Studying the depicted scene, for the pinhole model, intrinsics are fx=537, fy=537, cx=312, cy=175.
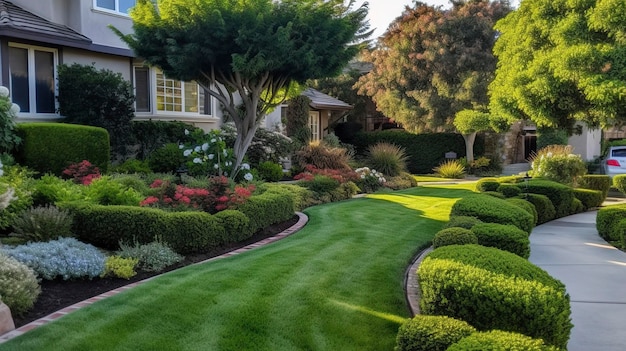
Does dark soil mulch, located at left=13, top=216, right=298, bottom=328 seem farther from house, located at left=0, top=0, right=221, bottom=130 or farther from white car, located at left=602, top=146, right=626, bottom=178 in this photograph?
white car, located at left=602, top=146, right=626, bottom=178

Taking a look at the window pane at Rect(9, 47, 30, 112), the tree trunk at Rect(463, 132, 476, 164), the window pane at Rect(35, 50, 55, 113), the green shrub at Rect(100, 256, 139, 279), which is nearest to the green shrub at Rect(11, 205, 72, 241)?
Result: the green shrub at Rect(100, 256, 139, 279)

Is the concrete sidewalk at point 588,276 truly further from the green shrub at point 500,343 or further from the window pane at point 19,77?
the window pane at point 19,77

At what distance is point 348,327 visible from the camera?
527cm

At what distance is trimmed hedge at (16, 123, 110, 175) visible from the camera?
11.7 metres

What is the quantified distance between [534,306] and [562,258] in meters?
5.05

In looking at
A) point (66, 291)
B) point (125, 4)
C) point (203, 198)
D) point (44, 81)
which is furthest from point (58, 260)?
point (125, 4)

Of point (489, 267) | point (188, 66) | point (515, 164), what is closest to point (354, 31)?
point (188, 66)

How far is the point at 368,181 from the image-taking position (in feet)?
58.4

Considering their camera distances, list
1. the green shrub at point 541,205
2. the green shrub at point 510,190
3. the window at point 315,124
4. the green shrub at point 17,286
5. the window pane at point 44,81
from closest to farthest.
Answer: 1. the green shrub at point 17,286
2. the green shrub at point 541,205
3. the green shrub at point 510,190
4. the window pane at point 44,81
5. the window at point 315,124

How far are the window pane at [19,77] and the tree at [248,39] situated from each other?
3219mm

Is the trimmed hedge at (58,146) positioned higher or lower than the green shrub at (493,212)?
higher

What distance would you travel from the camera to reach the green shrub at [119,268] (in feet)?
21.7

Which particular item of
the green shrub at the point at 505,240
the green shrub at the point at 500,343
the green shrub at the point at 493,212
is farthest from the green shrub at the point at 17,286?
the green shrub at the point at 493,212

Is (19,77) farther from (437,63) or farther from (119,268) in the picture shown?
(437,63)
